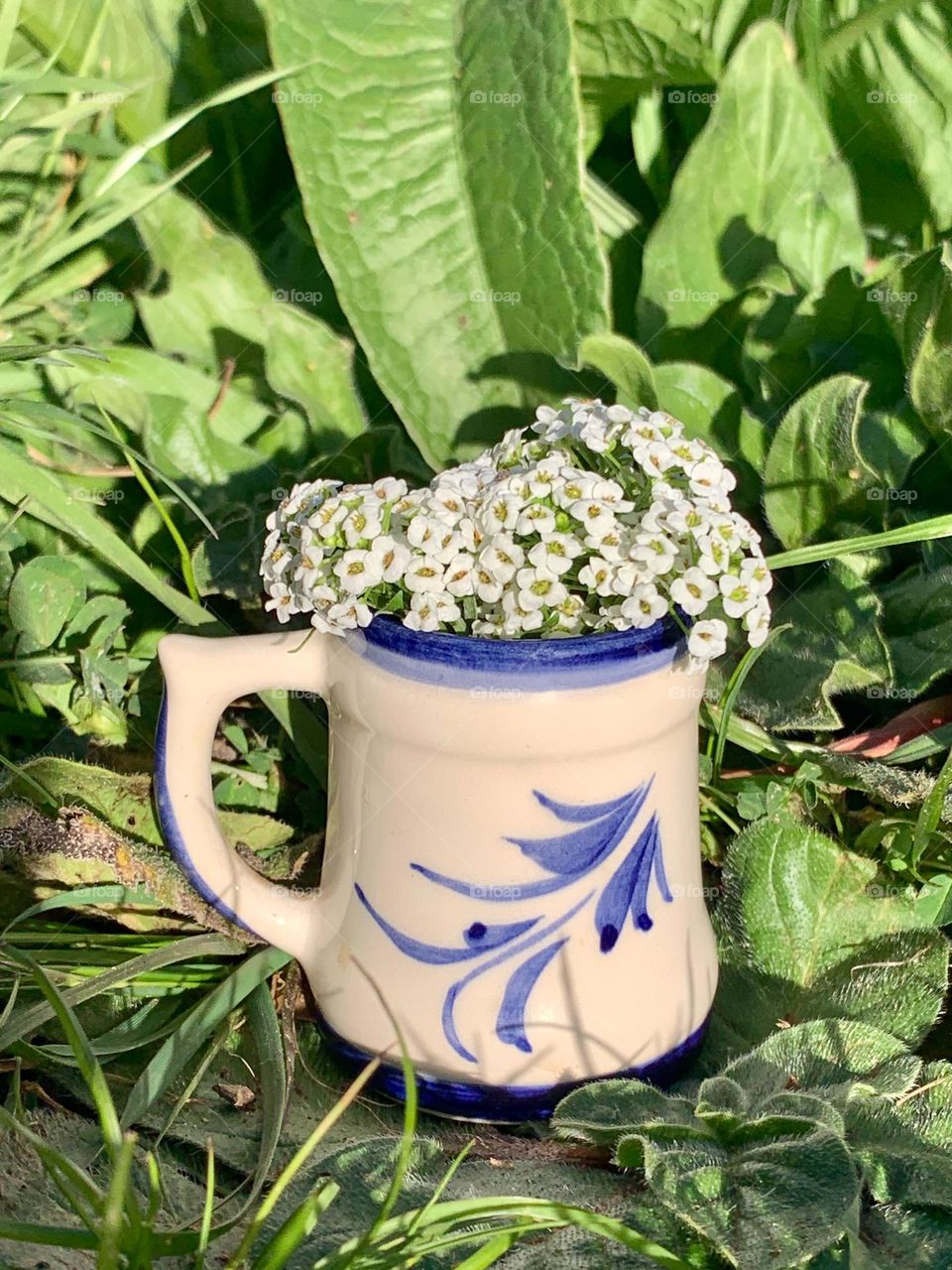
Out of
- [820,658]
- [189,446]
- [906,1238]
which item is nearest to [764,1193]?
[906,1238]

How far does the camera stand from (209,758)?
2.09 feet

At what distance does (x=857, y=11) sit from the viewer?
0.79 metres

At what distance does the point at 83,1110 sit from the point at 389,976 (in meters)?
0.17

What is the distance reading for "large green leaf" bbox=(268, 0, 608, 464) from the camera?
74 centimetres

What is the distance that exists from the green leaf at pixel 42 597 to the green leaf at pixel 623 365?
1.07ft

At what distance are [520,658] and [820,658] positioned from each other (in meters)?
0.24

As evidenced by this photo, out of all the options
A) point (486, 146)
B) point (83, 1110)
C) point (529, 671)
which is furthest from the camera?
point (486, 146)

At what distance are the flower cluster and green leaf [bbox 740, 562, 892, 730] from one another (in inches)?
5.3

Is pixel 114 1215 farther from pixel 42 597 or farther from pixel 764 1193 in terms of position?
pixel 42 597

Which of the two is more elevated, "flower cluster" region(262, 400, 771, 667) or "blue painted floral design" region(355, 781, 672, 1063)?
"flower cluster" region(262, 400, 771, 667)

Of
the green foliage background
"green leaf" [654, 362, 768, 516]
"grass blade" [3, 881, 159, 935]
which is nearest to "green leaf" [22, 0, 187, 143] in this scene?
the green foliage background

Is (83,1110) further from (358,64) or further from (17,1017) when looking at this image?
(358,64)

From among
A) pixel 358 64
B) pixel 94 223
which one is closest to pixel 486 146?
pixel 358 64

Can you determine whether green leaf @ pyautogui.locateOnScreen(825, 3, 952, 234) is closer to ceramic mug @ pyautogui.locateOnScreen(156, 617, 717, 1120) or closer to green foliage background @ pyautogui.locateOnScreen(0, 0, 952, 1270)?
green foliage background @ pyautogui.locateOnScreen(0, 0, 952, 1270)
